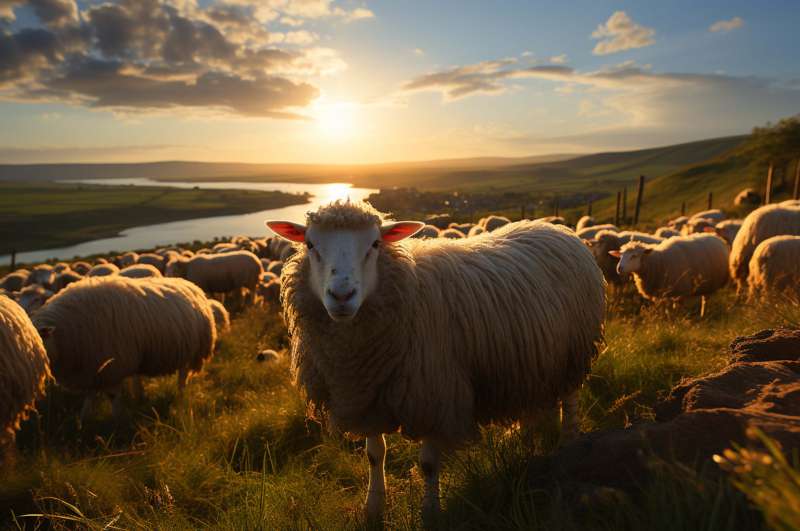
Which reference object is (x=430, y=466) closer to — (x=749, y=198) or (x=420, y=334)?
(x=420, y=334)

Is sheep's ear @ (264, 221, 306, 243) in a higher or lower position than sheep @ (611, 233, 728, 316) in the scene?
higher

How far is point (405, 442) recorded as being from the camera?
11.9ft

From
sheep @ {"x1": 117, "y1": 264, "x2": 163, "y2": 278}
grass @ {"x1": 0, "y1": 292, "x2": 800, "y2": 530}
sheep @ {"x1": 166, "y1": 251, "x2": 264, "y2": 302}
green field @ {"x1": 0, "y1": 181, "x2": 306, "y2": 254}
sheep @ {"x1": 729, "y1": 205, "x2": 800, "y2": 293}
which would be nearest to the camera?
grass @ {"x1": 0, "y1": 292, "x2": 800, "y2": 530}

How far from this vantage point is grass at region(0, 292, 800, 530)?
153cm

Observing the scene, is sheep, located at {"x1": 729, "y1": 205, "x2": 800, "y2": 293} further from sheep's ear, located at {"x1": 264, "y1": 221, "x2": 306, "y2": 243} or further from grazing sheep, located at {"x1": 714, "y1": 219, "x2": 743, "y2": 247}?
sheep's ear, located at {"x1": 264, "y1": 221, "x2": 306, "y2": 243}

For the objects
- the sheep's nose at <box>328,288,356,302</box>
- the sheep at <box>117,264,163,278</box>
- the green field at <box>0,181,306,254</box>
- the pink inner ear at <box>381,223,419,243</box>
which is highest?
the pink inner ear at <box>381,223,419,243</box>

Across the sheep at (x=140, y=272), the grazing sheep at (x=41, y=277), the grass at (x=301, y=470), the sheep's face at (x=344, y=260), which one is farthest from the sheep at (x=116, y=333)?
the grazing sheep at (x=41, y=277)

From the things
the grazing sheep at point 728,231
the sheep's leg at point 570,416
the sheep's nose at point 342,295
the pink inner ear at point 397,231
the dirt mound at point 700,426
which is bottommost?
the sheep's leg at point 570,416

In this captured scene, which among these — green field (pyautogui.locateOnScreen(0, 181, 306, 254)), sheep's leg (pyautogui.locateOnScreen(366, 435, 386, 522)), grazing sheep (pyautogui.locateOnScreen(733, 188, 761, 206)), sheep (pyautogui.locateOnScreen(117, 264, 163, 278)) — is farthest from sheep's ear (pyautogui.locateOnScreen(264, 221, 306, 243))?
green field (pyautogui.locateOnScreen(0, 181, 306, 254))

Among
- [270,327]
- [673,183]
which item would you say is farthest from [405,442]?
[673,183]

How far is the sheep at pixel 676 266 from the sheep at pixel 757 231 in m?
0.21

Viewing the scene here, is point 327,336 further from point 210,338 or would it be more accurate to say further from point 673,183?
point 673,183

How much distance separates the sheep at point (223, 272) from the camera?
1341 cm

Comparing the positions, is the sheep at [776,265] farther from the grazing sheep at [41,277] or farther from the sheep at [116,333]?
the grazing sheep at [41,277]
